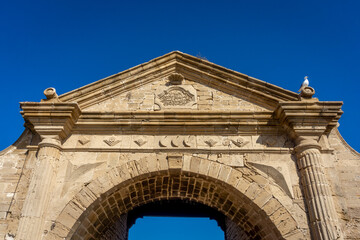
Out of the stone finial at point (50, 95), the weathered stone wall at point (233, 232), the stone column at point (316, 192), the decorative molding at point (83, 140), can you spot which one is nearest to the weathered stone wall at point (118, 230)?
the decorative molding at point (83, 140)

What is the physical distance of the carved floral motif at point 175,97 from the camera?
6.21 m

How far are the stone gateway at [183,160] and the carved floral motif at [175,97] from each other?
0.02 meters

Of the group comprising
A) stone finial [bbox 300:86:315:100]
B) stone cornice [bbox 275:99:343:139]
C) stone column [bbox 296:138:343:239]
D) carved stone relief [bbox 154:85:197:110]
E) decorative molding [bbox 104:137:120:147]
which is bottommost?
stone column [bbox 296:138:343:239]

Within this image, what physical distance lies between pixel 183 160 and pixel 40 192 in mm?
2442

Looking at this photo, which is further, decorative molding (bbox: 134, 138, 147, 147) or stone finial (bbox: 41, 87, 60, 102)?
stone finial (bbox: 41, 87, 60, 102)

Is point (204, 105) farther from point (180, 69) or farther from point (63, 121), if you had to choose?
point (63, 121)

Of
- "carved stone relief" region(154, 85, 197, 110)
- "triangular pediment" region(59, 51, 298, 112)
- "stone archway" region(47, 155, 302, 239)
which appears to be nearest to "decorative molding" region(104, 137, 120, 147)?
"stone archway" region(47, 155, 302, 239)

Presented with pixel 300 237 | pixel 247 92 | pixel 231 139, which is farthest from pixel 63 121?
pixel 300 237

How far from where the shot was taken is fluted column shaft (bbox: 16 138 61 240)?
15.6ft

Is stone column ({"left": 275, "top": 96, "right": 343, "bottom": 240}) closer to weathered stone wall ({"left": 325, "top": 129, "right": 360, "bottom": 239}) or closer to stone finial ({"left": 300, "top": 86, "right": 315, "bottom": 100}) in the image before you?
stone finial ({"left": 300, "top": 86, "right": 315, "bottom": 100})

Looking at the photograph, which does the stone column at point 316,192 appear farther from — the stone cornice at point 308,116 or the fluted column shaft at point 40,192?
the fluted column shaft at point 40,192

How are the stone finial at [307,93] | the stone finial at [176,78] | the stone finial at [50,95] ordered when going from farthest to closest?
1. the stone finial at [176,78]
2. the stone finial at [50,95]
3. the stone finial at [307,93]

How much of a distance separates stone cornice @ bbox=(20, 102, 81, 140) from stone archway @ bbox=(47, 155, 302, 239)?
1.22m

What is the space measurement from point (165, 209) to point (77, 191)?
445cm
